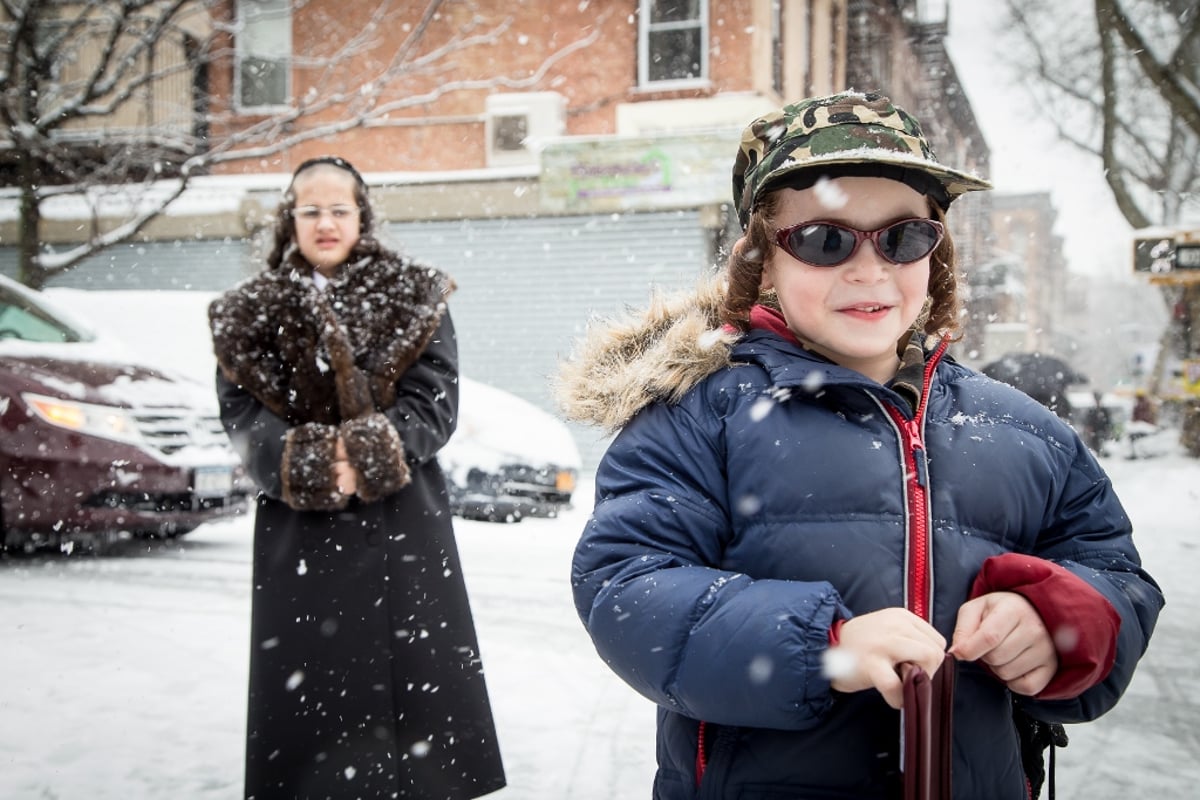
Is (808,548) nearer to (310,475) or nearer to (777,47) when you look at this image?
(310,475)

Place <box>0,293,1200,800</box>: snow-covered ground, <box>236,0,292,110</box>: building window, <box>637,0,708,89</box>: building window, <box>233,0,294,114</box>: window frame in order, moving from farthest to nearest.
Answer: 1. <box>236,0,292,110</box>: building window
2. <box>233,0,294,114</box>: window frame
3. <box>637,0,708,89</box>: building window
4. <box>0,293,1200,800</box>: snow-covered ground

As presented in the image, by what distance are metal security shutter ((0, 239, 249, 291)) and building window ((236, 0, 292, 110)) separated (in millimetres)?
2549

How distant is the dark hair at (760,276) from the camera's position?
1.67 meters

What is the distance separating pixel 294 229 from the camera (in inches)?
117

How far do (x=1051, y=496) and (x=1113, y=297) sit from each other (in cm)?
10678

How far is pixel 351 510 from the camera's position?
2.74m

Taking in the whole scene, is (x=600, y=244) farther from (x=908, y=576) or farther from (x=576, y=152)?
(x=908, y=576)

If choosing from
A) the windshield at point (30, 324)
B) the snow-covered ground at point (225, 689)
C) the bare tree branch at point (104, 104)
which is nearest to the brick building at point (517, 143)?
the bare tree branch at point (104, 104)

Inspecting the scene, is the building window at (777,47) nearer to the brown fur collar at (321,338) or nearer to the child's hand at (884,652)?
the brown fur collar at (321,338)

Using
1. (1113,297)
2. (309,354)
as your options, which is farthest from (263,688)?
(1113,297)

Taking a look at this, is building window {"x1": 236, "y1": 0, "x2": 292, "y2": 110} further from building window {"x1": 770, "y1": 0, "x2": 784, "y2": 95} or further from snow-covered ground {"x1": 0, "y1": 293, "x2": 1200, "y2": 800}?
snow-covered ground {"x1": 0, "y1": 293, "x2": 1200, "y2": 800}

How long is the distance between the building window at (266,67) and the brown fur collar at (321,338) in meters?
14.2

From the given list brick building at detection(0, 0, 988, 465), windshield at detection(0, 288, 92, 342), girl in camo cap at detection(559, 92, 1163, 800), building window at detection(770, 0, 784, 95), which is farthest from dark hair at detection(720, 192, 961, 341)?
building window at detection(770, 0, 784, 95)

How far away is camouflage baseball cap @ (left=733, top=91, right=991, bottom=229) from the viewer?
149 centimetres
